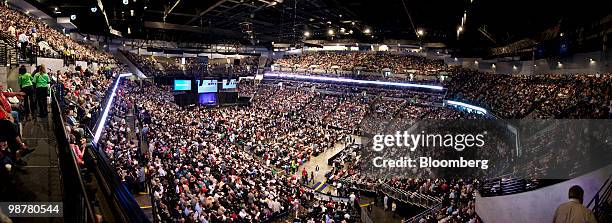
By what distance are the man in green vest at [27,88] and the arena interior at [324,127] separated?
0.03 m

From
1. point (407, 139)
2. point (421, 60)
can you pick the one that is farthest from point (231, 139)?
point (421, 60)

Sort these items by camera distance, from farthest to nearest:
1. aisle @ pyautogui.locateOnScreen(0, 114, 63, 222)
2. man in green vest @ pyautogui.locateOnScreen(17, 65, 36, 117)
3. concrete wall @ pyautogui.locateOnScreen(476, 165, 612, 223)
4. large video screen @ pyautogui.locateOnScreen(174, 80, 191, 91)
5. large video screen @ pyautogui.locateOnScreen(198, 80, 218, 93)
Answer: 1. large video screen @ pyautogui.locateOnScreen(198, 80, 218, 93)
2. large video screen @ pyautogui.locateOnScreen(174, 80, 191, 91)
3. concrete wall @ pyautogui.locateOnScreen(476, 165, 612, 223)
4. man in green vest @ pyautogui.locateOnScreen(17, 65, 36, 117)
5. aisle @ pyautogui.locateOnScreen(0, 114, 63, 222)

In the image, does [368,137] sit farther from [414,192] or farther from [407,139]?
[414,192]

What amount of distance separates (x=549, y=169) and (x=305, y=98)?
35.2 meters

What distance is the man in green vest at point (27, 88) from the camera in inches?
274

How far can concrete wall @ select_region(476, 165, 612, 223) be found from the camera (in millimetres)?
7801

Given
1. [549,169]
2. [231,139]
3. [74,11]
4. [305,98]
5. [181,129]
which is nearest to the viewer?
[549,169]

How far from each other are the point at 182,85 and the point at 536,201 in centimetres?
3742

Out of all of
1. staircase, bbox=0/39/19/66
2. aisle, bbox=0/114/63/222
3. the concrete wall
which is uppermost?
staircase, bbox=0/39/19/66

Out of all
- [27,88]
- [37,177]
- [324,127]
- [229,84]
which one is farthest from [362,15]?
[37,177]

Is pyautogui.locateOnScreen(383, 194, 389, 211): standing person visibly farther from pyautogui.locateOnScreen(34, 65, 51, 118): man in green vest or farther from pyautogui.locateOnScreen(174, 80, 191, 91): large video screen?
pyautogui.locateOnScreen(174, 80, 191, 91): large video screen

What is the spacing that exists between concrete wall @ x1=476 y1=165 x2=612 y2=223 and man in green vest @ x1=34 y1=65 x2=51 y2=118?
35.6 feet

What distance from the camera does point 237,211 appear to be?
13234 millimetres

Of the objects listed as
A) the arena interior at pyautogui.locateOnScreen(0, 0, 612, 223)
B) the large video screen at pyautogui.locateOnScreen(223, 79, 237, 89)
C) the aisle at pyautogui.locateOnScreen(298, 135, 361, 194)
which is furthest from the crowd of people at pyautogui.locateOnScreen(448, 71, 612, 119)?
the large video screen at pyautogui.locateOnScreen(223, 79, 237, 89)
